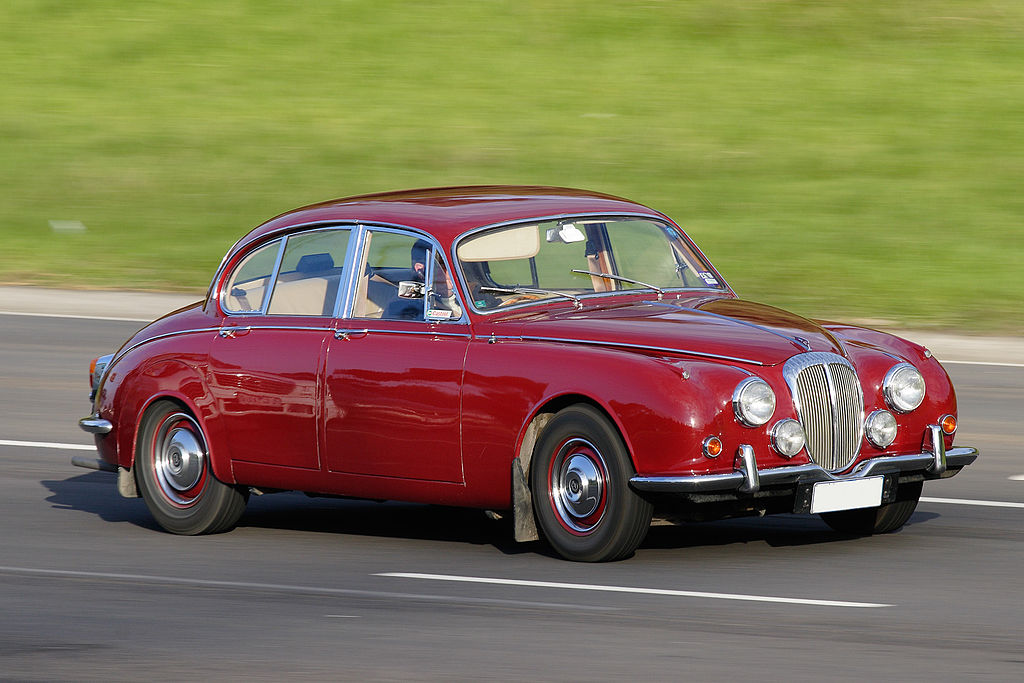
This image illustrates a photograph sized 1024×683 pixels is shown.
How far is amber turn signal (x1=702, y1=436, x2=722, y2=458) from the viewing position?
7.57m

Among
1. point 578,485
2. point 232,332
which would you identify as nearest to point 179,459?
point 232,332

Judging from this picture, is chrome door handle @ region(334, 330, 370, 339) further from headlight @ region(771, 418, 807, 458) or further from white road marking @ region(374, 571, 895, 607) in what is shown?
headlight @ region(771, 418, 807, 458)

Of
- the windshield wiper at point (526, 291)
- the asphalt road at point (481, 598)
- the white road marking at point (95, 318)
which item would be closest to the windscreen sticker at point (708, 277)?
the windshield wiper at point (526, 291)

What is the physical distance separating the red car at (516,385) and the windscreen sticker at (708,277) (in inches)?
0.6

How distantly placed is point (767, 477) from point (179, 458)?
3.48 metres

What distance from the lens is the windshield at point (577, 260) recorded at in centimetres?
868

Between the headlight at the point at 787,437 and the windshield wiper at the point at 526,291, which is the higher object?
the windshield wiper at the point at 526,291

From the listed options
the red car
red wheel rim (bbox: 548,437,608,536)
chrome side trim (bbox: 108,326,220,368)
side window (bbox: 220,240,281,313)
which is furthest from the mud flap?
chrome side trim (bbox: 108,326,220,368)

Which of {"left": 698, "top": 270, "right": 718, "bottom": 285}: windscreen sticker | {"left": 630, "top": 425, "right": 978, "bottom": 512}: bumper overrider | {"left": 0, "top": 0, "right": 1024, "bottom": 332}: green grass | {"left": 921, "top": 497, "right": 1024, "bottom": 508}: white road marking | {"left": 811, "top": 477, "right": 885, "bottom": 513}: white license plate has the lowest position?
{"left": 921, "top": 497, "right": 1024, "bottom": 508}: white road marking

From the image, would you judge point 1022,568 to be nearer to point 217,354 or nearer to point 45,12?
point 217,354

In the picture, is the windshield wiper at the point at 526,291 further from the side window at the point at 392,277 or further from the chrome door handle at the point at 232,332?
the chrome door handle at the point at 232,332

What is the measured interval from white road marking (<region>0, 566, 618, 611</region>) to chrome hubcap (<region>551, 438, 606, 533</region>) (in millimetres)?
740

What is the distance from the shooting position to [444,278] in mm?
8633

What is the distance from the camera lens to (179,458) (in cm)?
948
